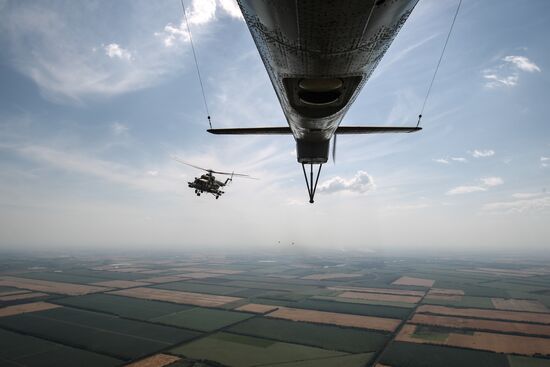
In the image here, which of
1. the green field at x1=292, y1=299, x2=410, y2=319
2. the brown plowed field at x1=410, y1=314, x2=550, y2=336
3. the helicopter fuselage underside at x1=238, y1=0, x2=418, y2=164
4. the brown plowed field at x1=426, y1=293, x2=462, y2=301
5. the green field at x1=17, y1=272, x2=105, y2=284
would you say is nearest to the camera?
the helicopter fuselage underside at x1=238, y1=0, x2=418, y2=164

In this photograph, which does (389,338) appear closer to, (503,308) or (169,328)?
(169,328)

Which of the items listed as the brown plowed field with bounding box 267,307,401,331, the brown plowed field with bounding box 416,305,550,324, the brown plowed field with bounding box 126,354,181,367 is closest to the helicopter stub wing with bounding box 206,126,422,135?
the brown plowed field with bounding box 126,354,181,367


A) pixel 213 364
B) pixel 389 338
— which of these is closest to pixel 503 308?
pixel 389 338

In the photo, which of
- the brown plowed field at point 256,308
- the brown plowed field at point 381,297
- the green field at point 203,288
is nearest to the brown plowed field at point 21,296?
the green field at point 203,288

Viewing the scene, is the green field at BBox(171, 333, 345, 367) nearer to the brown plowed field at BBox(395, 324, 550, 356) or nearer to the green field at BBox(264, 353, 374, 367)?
the green field at BBox(264, 353, 374, 367)

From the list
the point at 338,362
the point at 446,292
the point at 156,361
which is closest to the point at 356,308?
the point at 338,362

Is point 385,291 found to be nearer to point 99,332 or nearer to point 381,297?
point 381,297
